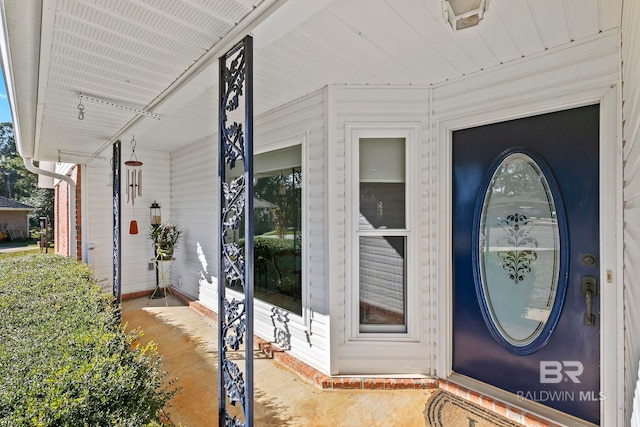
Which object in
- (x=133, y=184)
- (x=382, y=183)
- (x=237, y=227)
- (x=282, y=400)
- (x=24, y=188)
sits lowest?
(x=282, y=400)

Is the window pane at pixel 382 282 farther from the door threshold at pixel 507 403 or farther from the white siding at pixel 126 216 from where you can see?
the white siding at pixel 126 216

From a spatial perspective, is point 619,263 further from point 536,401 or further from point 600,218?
point 536,401

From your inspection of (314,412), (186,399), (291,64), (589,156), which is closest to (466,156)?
(589,156)

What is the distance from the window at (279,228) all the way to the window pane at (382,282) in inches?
30.0

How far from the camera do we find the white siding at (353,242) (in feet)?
8.96

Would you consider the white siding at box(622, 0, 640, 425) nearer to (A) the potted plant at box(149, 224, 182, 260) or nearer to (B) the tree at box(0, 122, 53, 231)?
(A) the potted plant at box(149, 224, 182, 260)

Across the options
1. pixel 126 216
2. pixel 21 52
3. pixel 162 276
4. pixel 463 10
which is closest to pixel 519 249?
pixel 463 10

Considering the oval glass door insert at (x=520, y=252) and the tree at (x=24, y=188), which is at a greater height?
the tree at (x=24, y=188)

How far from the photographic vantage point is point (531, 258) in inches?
91.3

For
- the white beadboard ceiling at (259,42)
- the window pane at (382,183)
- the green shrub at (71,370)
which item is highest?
the white beadboard ceiling at (259,42)

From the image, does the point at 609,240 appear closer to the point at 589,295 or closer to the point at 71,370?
the point at 589,295

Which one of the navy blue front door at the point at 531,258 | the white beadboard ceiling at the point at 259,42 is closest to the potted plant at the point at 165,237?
the white beadboard ceiling at the point at 259,42

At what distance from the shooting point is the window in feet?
10.9

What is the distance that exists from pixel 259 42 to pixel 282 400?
278cm
